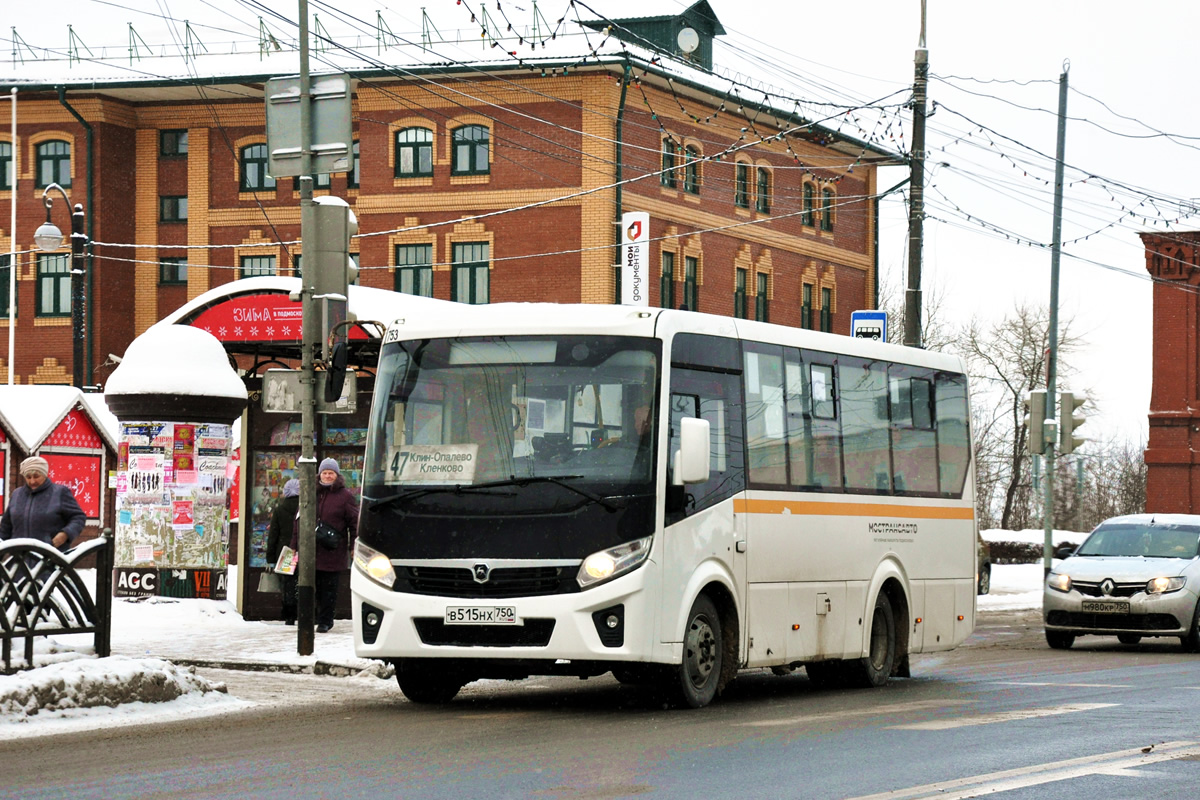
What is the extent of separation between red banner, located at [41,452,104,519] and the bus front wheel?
1881 centimetres

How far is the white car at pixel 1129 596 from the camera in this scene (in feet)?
69.1

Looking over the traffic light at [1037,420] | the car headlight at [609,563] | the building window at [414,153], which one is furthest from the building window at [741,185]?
the car headlight at [609,563]

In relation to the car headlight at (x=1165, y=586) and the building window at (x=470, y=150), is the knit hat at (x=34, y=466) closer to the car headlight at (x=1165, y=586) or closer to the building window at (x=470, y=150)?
the car headlight at (x=1165, y=586)

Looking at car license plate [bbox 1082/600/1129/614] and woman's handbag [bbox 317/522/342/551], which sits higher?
woman's handbag [bbox 317/522/342/551]

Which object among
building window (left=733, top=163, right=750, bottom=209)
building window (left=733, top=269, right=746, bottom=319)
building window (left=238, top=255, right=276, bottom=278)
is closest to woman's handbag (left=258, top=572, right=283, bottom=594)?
building window (left=238, top=255, right=276, bottom=278)

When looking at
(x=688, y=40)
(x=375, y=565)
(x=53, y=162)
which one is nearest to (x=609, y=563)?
(x=375, y=565)

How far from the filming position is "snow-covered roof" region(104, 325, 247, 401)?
21734mm

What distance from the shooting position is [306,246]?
634 inches

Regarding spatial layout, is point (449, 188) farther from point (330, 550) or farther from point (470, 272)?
point (330, 550)

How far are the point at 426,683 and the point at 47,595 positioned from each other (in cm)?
268

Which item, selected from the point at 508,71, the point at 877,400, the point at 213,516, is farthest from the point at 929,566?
the point at 508,71

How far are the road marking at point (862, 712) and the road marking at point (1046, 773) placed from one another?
2482 millimetres

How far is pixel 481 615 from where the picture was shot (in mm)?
12508

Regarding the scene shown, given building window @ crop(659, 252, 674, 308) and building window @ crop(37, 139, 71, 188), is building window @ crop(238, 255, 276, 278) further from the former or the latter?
building window @ crop(659, 252, 674, 308)
